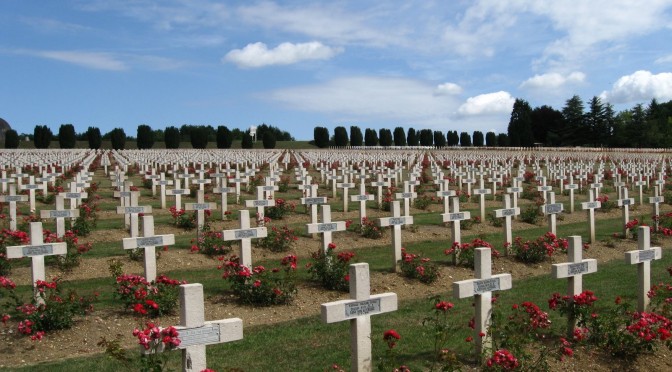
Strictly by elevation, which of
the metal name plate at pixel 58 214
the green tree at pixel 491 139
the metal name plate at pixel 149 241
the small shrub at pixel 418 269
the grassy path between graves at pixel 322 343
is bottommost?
the grassy path between graves at pixel 322 343

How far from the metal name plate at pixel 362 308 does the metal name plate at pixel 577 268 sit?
2404mm

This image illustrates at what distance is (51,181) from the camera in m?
20.7

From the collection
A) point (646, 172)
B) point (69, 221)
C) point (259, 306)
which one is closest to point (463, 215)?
point (259, 306)

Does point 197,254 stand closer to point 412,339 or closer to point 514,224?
point 412,339

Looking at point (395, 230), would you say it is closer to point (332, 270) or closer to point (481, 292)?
point (332, 270)

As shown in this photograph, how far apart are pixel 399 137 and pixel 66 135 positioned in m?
38.1

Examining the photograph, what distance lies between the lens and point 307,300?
29.4 ft

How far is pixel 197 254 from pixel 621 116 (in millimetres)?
85238

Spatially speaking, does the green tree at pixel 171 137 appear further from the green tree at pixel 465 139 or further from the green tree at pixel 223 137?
the green tree at pixel 465 139

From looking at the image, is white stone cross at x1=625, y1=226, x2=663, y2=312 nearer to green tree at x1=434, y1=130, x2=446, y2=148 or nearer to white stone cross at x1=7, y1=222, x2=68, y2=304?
white stone cross at x1=7, y1=222, x2=68, y2=304

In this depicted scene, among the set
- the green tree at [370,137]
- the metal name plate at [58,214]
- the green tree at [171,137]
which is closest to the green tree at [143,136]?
the green tree at [171,137]

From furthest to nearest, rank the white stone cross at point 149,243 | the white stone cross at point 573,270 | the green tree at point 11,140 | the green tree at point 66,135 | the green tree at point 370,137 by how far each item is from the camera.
Answer: 1. the green tree at point 370,137
2. the green tree at point 66,135
3. the green tree at point 11,140
4. the white stone cross at point 149,243
5. the white stone cross at point 573,270

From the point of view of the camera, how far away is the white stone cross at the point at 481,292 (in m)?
5.85

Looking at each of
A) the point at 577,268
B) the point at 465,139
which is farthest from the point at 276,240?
the point at 465,139
